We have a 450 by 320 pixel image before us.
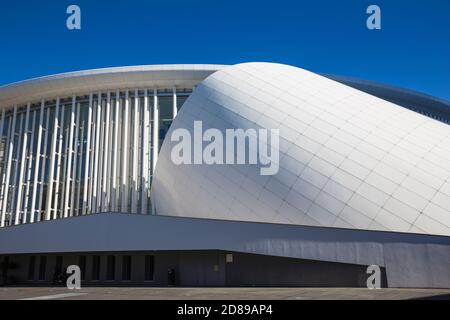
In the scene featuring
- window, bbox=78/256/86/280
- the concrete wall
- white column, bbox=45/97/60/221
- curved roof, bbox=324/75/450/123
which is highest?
curved roof, bbox=324/75/450/123

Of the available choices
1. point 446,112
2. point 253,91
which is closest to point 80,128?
point 253,91

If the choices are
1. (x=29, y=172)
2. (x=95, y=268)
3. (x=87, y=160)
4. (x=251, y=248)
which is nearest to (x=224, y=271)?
(x=251, y=248)

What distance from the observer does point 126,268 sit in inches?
949

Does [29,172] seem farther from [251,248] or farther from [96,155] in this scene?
[251,248]

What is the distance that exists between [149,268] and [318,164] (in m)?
10.9

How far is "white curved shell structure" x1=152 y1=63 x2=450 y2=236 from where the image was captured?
17344mm

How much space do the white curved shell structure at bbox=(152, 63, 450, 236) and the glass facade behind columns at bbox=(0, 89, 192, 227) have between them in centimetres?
1288

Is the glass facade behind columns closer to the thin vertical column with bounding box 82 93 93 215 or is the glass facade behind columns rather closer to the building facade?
the thin vertical column with bounding box 82 93 93 215

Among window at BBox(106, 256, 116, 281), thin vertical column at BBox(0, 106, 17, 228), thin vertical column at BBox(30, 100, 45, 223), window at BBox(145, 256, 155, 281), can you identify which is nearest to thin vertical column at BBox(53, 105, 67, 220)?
thin vertical column at BBox(30, 100, 45, 223)

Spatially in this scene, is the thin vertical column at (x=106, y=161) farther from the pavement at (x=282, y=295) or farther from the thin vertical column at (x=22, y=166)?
the pavement at (x=282, y=295)

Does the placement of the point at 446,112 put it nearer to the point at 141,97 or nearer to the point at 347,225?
the point at 141,97

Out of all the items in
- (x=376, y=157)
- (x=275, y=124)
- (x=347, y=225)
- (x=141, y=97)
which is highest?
(x=141, y=97)

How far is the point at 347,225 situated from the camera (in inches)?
693
